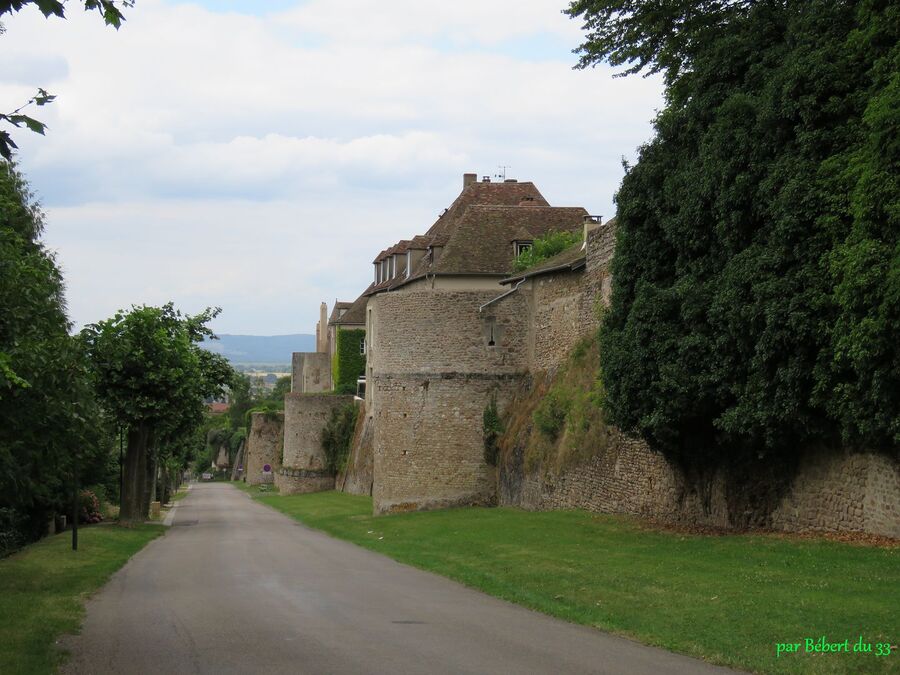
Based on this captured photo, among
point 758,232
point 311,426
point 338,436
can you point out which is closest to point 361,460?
point 338,436

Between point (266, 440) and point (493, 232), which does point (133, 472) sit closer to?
point (493, 232)

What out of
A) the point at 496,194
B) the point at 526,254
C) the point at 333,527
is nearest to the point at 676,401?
the point at 333,527

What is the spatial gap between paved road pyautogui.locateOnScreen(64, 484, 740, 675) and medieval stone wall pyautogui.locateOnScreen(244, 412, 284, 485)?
5988 centimetres

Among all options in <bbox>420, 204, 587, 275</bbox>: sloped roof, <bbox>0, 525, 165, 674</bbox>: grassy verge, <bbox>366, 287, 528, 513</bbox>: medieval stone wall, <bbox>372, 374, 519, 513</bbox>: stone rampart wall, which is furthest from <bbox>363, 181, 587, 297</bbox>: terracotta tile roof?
<bbox>0, 525, 165, 674</bbox>: grassy verge

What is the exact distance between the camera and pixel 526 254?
46.5 m

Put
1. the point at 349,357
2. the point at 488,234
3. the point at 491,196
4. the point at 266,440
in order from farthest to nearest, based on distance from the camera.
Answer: the point at 266,440, the point at 349,357, the point at 491,196, the point at 488,234

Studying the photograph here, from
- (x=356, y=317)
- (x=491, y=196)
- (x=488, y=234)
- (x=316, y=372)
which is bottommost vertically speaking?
(x=316, y=372)

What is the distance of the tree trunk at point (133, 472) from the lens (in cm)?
3534

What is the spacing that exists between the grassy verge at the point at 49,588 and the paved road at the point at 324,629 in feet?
1.09

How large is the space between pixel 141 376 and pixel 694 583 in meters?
23.3

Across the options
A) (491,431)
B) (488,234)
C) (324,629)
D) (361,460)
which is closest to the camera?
(324,629)

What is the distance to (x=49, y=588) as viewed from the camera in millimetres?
17484

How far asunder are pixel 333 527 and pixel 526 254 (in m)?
17.5

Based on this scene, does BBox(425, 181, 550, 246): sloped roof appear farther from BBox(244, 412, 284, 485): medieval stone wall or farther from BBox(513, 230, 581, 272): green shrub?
BBox(244, 412, 284, 485): medieval stone wall
